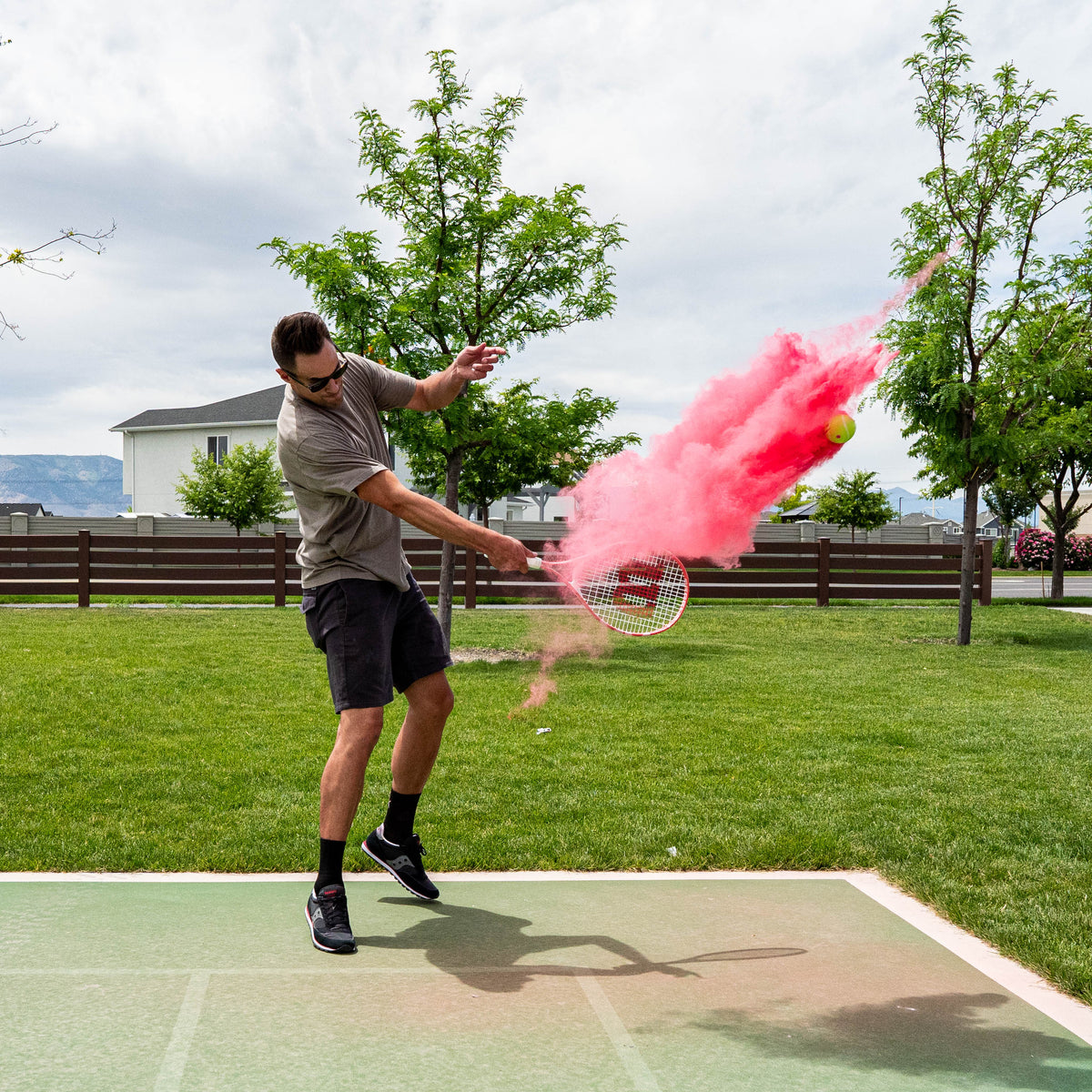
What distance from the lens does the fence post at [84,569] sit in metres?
18.7

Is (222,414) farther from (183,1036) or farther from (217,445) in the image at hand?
(183,1036)

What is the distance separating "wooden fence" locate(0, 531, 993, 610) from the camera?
19.0 m

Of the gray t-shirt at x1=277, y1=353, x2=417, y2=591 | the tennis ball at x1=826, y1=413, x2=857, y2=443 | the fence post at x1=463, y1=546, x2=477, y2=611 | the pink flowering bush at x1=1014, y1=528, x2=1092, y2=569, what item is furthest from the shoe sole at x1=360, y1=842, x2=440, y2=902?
the pink flowering bush at x1=1014, y1=528, x2=1092, y2=569

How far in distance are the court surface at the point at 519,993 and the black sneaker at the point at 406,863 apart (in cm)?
9

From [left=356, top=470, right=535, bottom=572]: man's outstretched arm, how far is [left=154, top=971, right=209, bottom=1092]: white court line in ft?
5.20

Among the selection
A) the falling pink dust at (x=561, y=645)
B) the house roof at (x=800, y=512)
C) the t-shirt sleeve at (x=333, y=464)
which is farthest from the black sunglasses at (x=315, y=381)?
the house roof at (x=800, y=512)

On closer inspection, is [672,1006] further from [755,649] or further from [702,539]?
[755,649]

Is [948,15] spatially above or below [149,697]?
above

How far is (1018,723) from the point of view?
25.9 feet

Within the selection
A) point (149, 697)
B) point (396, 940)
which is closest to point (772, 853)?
point (396, 940)

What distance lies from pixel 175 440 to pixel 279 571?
111 ft

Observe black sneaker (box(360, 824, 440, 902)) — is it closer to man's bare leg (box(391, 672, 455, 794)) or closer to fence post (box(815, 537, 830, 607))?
man's bare leg (box(391, 672, 455, 794))

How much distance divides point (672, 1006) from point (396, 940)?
1029 mm

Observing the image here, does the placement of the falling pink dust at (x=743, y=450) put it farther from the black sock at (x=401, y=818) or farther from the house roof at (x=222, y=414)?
the house roof at (x=222, y=414)
